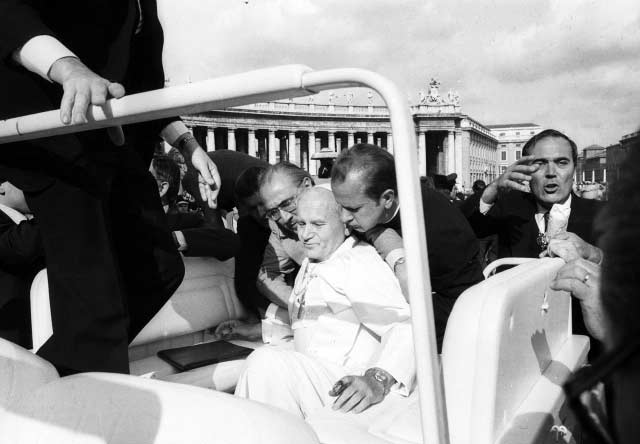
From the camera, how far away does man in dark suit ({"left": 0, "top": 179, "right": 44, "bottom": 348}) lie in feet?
8.45

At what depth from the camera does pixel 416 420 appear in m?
1.62

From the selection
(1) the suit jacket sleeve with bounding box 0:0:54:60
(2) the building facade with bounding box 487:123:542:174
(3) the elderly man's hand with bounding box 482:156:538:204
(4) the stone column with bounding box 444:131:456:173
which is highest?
(2) the building facade with bounding box 487:123:542:174

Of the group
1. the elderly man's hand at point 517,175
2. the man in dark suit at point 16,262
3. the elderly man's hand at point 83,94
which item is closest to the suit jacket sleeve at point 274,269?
the man in dark suit at point 16,262

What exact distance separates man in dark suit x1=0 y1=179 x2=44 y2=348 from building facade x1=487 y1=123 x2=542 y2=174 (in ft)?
381

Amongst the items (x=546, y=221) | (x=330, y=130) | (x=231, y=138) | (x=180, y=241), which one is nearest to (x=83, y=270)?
(x=180, y=241)

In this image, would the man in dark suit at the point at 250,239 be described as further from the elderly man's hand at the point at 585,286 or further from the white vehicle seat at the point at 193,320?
the elderly man's hand at the point at 585,286

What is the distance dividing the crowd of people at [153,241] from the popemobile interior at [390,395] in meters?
0.16

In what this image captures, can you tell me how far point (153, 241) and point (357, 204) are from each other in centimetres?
85

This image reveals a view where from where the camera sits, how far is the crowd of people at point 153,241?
1852 millimetres

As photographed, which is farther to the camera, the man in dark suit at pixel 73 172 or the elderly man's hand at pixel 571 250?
the elderly man's hand at pixel 571 250

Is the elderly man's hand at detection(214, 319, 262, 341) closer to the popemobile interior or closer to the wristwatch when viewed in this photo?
the popemobile interior

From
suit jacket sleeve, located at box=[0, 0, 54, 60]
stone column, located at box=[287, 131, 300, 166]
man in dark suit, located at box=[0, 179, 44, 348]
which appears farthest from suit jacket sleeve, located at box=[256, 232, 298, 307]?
stone column, located at box=[287, 131, 300, 166]

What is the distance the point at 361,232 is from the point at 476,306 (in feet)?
3.60

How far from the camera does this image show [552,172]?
12.0ft
